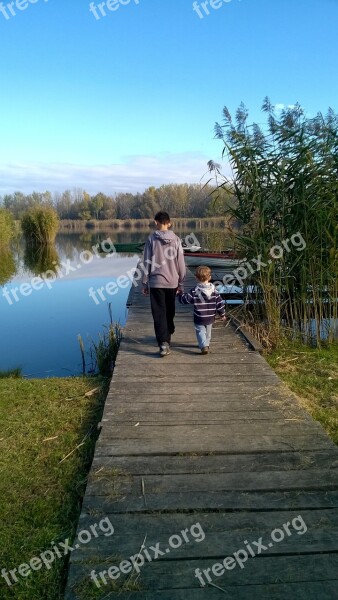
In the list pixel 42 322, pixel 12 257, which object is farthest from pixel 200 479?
pixel 12 257

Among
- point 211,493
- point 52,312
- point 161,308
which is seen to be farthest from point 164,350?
point 52,312

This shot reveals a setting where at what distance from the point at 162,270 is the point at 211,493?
315cm

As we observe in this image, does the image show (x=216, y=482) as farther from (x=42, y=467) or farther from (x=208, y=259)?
(x=208, y=259)

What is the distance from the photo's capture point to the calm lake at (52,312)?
8.78 meters

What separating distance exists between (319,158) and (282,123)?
767 mm

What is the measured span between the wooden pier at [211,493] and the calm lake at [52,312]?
4409 mm

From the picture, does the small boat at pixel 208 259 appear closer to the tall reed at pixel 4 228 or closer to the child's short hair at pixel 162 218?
the child's short hair at pixel 162 218

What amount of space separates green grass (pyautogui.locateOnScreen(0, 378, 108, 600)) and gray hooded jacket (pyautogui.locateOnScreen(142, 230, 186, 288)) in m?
1.40

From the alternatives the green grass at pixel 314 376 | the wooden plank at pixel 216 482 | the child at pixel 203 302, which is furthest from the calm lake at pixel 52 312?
the wooden plank at pixel 216 482

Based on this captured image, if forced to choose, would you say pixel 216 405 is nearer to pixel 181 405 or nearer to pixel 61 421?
pixel 181 405

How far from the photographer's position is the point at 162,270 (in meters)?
5.40

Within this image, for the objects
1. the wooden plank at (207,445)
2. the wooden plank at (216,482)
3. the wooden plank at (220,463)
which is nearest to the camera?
the wooden plank at (216,482)

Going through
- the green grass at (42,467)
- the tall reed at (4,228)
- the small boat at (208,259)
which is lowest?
the green grass at (42,467)

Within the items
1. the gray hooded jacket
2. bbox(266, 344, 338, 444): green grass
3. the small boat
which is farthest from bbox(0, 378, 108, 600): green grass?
the small boat
